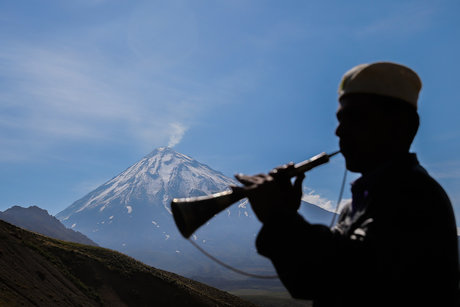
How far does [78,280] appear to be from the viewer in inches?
1673

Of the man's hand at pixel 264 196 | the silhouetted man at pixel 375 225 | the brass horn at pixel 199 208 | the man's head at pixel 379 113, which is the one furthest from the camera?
the brass horn at pixel 199 208

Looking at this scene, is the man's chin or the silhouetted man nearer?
the silhouetted man

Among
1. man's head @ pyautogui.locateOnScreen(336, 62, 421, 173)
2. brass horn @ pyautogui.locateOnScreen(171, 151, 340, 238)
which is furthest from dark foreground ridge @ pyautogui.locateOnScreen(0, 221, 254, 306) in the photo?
man's head @ pyautogui.locateOnScreen(336, 62, 421, 173)

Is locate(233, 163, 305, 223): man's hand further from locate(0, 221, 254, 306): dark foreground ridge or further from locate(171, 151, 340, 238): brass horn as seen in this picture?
locate(0, 221, 254, 306): dark foreground ridge

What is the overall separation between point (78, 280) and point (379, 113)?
45713 mm

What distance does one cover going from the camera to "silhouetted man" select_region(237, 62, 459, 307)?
5.02 feet

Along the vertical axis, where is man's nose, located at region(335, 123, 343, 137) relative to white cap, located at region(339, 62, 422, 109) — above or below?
below

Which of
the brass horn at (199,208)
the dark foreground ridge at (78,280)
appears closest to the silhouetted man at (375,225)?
the brass horn at (199,208)

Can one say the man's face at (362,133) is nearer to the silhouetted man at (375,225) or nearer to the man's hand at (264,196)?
the silhouetted man at (375,225)

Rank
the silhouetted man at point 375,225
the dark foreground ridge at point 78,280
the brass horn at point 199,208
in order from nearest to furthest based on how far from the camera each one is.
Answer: the silhouetted man at point 375,225 < the brass horn at point 199,208 < the dark foreground ridge at point 78,280

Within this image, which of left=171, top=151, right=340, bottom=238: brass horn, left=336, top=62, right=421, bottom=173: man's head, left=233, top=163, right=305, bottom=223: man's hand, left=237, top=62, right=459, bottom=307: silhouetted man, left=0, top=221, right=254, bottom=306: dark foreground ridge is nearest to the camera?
left=237, top=62, right=459, bottom=307: silhouetted man

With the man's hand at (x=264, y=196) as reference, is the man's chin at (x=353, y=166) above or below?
above

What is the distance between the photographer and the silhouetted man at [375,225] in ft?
5.02

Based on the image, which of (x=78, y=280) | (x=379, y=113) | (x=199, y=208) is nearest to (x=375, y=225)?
(x=379, y=113)
